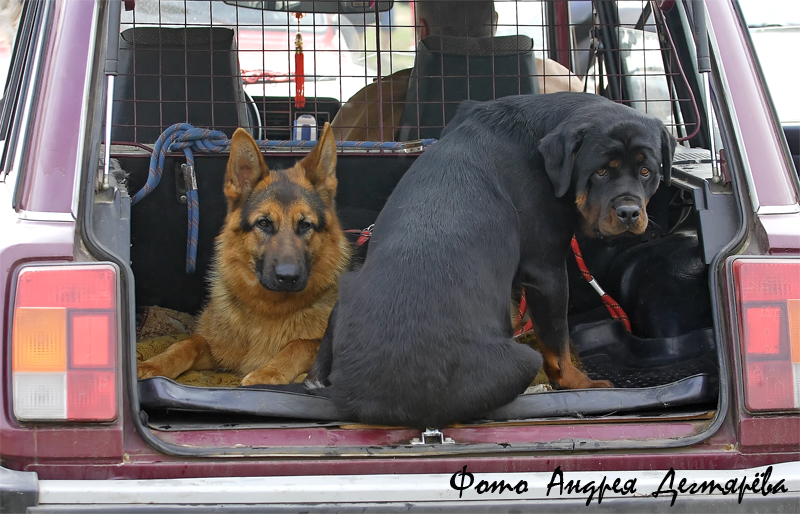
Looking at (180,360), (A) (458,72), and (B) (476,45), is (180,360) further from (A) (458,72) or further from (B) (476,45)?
(B) (476,45)

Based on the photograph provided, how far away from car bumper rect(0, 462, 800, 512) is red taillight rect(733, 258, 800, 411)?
192mm

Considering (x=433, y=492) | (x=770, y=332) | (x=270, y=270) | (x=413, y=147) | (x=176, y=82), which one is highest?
(x=176, y=82)

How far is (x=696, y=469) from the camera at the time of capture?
184 cm

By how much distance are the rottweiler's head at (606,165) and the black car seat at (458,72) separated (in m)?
1.39

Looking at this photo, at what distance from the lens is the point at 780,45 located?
9008 millimetres

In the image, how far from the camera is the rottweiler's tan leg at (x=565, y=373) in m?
2.64

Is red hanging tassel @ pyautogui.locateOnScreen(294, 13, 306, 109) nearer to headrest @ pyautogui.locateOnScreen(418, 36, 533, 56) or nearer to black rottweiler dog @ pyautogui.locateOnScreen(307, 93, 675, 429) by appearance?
headrest @ pyautogui.locateOnScreen(418, 36, 533, 56)

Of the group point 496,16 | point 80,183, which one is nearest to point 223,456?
point 80,183

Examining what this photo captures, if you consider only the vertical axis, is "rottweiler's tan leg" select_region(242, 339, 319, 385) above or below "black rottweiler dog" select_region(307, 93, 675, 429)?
below

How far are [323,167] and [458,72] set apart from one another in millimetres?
1159

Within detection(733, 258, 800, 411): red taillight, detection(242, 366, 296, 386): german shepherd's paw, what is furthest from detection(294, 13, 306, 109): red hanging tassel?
detection(733, 258, 800, 411): red taillight

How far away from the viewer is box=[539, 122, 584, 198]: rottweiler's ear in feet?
8.15

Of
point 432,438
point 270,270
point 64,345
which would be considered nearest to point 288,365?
point 270,270

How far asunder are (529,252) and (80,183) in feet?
4.95
